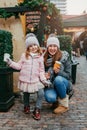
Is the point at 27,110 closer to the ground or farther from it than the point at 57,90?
closer to the ground

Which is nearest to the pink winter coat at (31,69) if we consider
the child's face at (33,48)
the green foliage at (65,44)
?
the child's face at (33,48)

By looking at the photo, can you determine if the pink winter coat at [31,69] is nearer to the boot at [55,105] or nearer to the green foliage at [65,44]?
the boot at [55,105]

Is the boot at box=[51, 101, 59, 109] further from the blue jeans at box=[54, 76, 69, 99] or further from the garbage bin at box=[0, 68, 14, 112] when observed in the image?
the garbage bin at box=[0, 68, 14, 112]

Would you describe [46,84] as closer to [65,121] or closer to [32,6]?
[65,121]

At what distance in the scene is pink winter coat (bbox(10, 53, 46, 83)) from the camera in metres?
6.16

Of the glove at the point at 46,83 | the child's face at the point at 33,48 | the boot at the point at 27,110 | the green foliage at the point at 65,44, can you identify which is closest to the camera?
the glove at the point at 46,83

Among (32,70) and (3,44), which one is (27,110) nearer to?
(32,70)

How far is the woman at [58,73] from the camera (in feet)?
20.6

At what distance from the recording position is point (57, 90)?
6348 mm

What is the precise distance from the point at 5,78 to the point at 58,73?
3.39 feet

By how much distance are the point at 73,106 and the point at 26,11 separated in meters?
2.50

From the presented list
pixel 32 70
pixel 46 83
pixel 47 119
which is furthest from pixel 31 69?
pixel 47 119

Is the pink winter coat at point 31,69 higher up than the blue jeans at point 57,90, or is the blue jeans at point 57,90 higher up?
the pink winter coat at point 31,69

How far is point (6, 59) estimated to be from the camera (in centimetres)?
607
